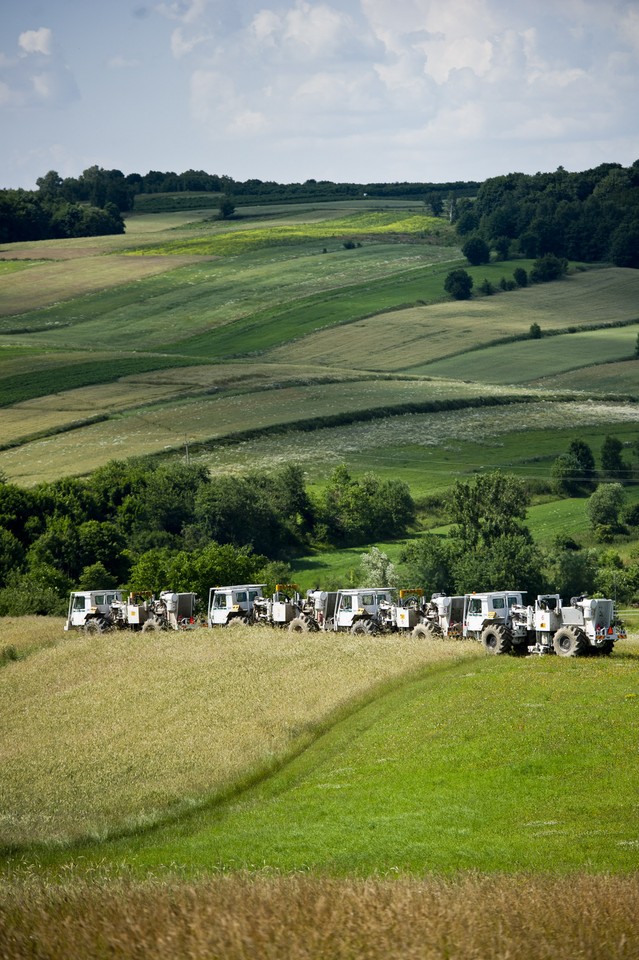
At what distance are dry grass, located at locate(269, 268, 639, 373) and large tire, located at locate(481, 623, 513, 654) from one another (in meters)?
98.0

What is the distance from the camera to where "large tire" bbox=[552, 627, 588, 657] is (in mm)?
44625

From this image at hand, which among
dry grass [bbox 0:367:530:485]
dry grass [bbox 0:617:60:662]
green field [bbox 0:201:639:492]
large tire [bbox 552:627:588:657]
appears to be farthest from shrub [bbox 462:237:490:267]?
large tire [bbox 552:627:588:657]

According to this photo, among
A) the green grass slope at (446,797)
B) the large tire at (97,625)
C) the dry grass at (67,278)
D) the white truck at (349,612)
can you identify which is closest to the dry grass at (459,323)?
the dry grass at (67,278)

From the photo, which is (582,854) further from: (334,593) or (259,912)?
(334,593)

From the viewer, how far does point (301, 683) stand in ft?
135

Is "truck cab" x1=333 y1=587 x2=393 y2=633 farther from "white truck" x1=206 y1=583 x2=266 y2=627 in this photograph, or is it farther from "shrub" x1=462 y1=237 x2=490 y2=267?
"shrub" x1=462 y1=237 x2=490 y2=267

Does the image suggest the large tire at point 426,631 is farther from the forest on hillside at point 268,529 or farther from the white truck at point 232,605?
the forest on hillside at point 268,529

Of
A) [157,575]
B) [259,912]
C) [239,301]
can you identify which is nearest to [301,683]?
[259,912]

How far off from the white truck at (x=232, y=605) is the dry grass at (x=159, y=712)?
15.2 feet

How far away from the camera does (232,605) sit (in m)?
60.8

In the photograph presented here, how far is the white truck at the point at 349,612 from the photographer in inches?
2206

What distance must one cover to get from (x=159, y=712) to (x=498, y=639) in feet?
48.6

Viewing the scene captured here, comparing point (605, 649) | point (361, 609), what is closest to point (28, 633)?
point (361, 609)

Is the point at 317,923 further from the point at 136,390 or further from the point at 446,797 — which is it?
the point at 136,390
